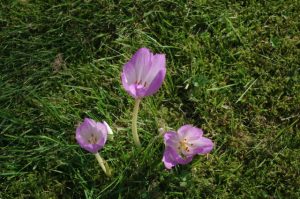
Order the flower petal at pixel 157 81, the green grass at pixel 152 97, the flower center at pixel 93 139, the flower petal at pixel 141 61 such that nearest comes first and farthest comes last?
the flower petal at pixel 157 81
the flower petal at pixel 141 61
the flower center at pixel 93 139
the green grass at pixel 152 97

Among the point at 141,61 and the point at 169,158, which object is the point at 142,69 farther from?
the point at 169,158

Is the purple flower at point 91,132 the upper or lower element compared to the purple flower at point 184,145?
upper

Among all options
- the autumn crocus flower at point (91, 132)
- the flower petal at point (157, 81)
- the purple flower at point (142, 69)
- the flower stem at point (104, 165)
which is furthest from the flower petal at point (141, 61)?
the flower stem at point (104, 165)

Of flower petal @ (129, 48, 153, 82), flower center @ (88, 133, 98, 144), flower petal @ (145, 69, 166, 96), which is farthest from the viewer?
flower center @ (88, 133, 98, 144)

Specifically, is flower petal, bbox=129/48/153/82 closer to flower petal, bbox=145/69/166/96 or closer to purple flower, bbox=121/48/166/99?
purple flower, bbox=121/48/166/99

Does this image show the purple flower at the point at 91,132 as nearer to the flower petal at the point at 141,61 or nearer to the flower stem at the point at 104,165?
the flower stem at the point at 104,165

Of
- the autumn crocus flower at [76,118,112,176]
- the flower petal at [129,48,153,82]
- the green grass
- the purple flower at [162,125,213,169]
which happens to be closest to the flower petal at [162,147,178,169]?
the purple flower at [162,125,213,169]
